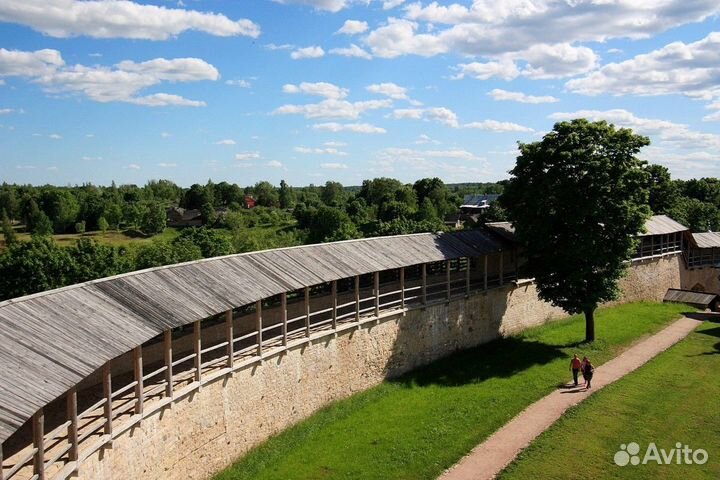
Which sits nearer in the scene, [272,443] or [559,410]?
[272,443]

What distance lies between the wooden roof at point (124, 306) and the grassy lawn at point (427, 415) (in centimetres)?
448

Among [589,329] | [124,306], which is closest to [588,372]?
[589,329]

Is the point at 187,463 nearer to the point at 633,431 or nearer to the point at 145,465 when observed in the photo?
the point at 145,465

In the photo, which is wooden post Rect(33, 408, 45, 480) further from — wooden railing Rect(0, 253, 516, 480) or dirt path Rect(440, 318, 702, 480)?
dirt path Rect(440, 318, 702, 480)

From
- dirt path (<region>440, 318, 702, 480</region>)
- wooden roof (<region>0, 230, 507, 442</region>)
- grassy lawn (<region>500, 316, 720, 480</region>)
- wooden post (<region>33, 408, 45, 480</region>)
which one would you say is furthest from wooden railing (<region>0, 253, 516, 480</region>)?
grassy lawn (<region>500, 316, 720, 480</region>)

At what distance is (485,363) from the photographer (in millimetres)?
24531

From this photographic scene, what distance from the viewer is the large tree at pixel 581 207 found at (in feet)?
81.6

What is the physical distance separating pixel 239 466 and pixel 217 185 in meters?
115

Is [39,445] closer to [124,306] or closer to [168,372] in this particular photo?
[124,306]

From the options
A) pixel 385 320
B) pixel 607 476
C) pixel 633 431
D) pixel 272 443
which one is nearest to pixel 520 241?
pixel 385 320

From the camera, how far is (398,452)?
17.0 meters

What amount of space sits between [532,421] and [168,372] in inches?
451

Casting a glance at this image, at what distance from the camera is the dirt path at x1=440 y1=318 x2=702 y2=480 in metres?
16.4

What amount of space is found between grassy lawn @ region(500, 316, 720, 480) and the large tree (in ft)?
14.4
